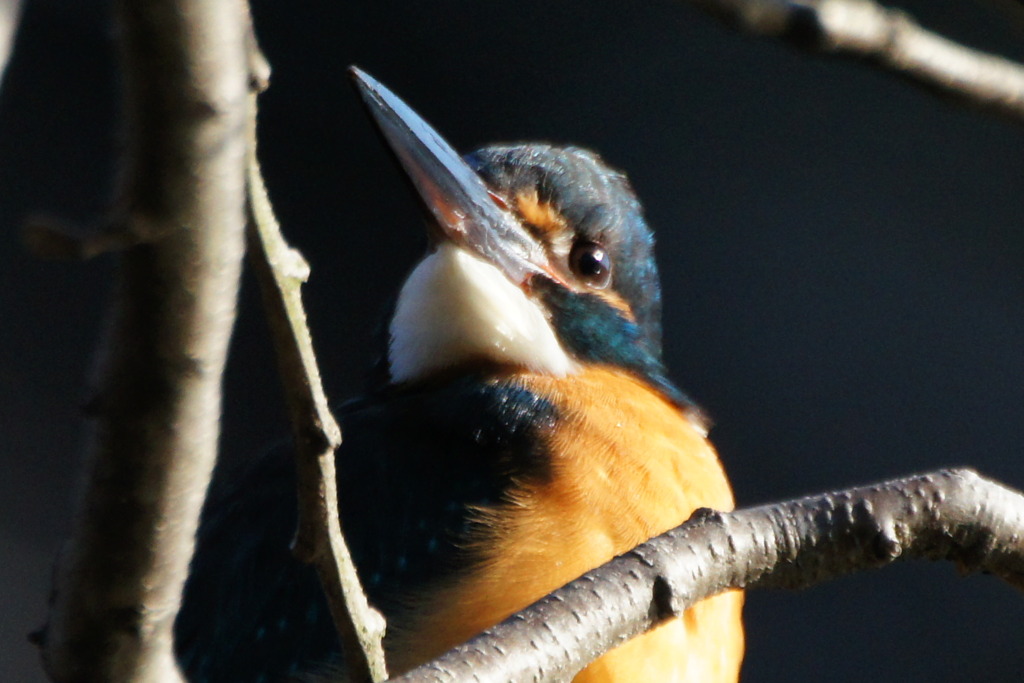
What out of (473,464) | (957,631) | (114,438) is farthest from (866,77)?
(114,438)

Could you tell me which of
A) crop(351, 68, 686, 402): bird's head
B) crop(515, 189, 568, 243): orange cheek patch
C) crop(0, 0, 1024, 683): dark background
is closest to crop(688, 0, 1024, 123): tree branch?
crop(351, 68, 686, 402): bird's head

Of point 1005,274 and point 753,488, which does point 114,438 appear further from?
point 1005,274

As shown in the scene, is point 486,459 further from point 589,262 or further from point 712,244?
point 712,244

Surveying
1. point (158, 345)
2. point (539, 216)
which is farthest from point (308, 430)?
point (539, 216)

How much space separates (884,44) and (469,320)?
1433 millimetres

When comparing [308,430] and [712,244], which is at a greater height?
[308,430]

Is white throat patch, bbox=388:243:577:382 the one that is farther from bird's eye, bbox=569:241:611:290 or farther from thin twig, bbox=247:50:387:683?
thin twig, bbox=247:50:387:683

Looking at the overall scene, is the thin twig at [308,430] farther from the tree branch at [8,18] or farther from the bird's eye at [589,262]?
the bird's eye at [589,262]

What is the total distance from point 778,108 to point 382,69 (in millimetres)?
1218

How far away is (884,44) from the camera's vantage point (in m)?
1.11

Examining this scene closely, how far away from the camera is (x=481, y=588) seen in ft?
6.79

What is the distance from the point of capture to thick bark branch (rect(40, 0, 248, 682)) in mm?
786

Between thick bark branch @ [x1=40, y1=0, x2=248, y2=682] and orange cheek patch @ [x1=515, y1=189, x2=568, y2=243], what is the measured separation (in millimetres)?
1693

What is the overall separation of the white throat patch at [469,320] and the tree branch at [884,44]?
1371mm
